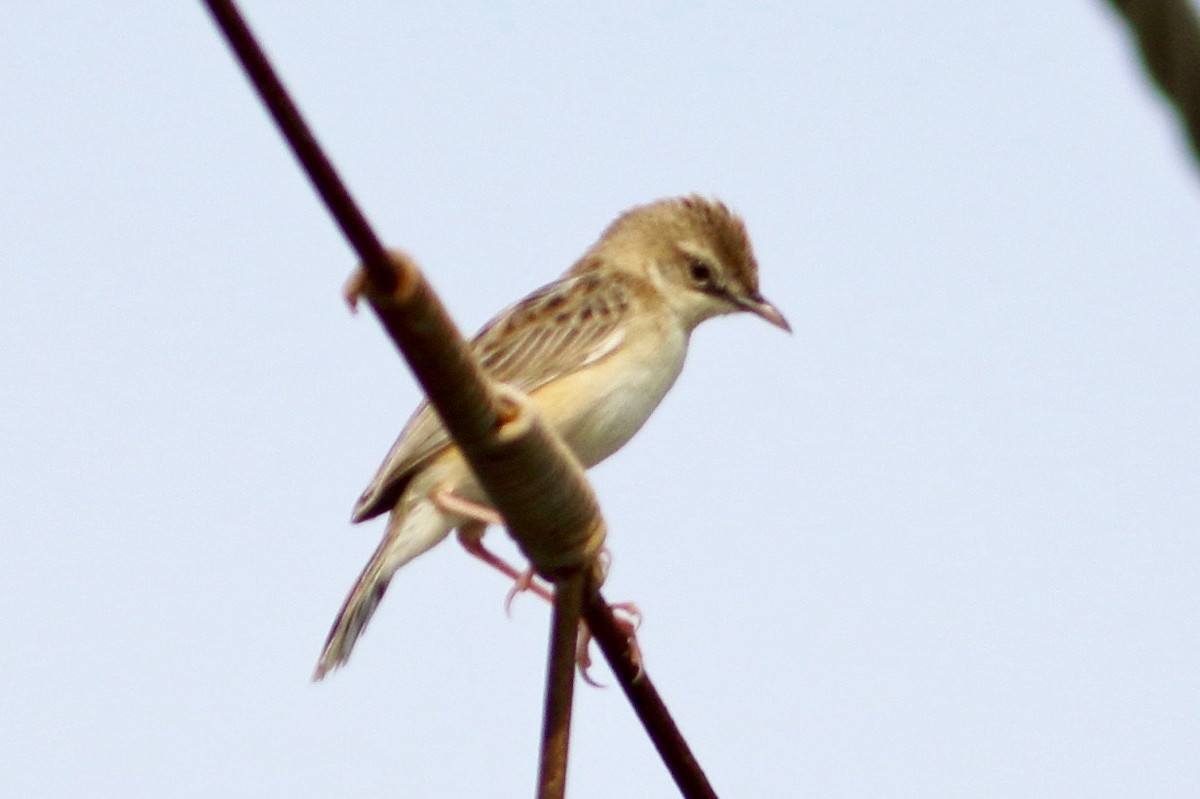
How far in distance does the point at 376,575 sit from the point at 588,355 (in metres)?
1.26

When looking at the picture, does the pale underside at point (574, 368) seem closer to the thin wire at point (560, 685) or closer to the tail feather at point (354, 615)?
the tail feather at point (354, 615)

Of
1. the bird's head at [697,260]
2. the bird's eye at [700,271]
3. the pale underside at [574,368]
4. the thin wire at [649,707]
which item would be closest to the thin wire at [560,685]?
the thin wire at [649,707]

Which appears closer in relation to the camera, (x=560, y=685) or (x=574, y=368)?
(x=560, y=685)

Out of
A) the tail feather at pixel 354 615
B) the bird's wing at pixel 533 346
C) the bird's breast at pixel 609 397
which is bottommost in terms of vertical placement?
the tail feather at pixel 354 615

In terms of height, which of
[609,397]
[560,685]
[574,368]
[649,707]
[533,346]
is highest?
[533,346]

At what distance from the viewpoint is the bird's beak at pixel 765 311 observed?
25.0 feet

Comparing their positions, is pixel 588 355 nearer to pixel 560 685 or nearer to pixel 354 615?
pixel 354 615

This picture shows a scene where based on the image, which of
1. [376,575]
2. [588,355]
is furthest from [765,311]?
[376,575]

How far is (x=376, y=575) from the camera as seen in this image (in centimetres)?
625

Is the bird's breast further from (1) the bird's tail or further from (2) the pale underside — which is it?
(1) the bird's tail

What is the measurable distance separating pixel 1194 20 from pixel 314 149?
105 centimetres

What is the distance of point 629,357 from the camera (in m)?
6.68

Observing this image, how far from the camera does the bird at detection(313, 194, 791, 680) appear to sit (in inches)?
247

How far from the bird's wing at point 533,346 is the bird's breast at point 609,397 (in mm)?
82
